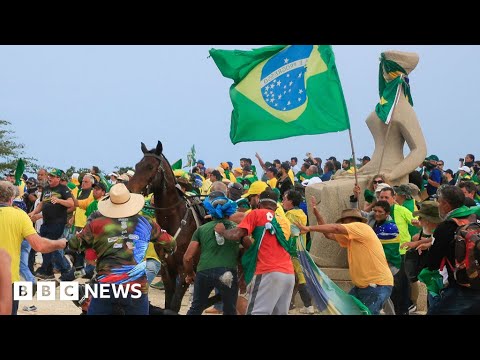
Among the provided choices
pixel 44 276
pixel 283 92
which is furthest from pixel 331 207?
pixel 44 276

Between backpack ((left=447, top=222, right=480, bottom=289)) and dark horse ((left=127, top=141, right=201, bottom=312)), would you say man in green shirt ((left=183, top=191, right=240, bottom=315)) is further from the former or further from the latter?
backpack ((left=447, top=222, right=480, bottom=289))

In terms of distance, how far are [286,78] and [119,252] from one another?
218 inches

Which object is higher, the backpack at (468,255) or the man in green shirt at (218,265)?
the backpack at (468,255)

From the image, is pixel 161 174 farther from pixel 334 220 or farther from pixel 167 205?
pixel 334 220

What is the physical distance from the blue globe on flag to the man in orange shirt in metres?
3.16

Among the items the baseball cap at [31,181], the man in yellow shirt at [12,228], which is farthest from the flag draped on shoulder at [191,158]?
the man in yellow shirt at [12,228]

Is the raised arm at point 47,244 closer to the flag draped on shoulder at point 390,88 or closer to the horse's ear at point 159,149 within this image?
the horse's ear at point 159,149

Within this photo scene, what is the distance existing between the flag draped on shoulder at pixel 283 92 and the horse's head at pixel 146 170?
1.21m

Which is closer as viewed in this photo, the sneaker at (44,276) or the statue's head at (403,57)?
the statue's head at (403,57)

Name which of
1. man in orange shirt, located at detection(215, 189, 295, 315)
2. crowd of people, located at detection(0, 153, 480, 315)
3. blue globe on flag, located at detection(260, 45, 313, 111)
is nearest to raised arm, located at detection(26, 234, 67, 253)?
crowd of people, located at detection(0, 153, 480, 315)

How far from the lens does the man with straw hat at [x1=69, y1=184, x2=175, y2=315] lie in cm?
871

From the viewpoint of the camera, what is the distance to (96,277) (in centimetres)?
879

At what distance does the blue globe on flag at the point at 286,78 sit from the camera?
1334cm
